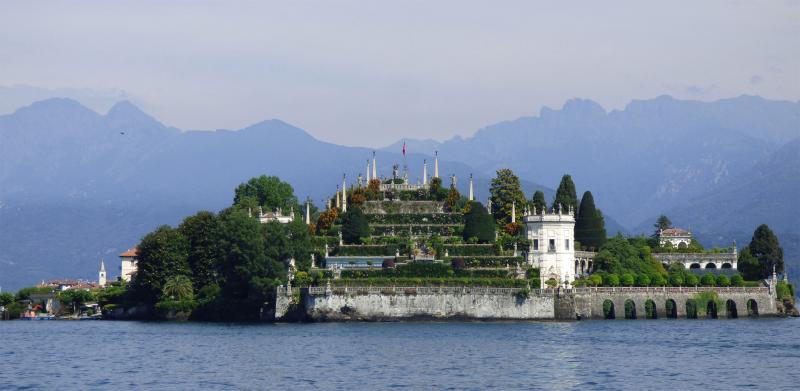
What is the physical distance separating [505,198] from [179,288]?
35.9 meters

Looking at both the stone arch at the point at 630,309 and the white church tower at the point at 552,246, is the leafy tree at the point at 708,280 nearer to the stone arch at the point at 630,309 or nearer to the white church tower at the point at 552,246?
the stone arch at the point at 630,309

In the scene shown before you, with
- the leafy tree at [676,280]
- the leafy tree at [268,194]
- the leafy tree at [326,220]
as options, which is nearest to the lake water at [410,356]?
the leafy tree at [676,280]

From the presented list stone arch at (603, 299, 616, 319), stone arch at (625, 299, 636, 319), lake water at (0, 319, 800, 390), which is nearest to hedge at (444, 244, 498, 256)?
stone arch at (603, 299, 616, 319)

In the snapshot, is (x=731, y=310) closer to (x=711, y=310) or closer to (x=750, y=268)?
(x=711, y=310)

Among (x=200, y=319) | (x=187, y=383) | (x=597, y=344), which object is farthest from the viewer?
(x=200, y=319)

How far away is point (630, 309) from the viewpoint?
426ft

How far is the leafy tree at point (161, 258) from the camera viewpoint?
134m

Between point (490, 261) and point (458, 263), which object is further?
point (490, 261)

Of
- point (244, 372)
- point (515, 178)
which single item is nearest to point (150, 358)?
point (244, 372)

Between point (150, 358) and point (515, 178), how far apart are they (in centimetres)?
7104

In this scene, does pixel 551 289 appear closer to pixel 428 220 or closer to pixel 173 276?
pixel 428 220

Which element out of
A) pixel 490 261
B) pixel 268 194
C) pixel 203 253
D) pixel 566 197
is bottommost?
pixel 490 261

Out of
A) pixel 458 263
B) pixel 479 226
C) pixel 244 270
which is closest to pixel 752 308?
pixel 479 226

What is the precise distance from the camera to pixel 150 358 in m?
88.7
